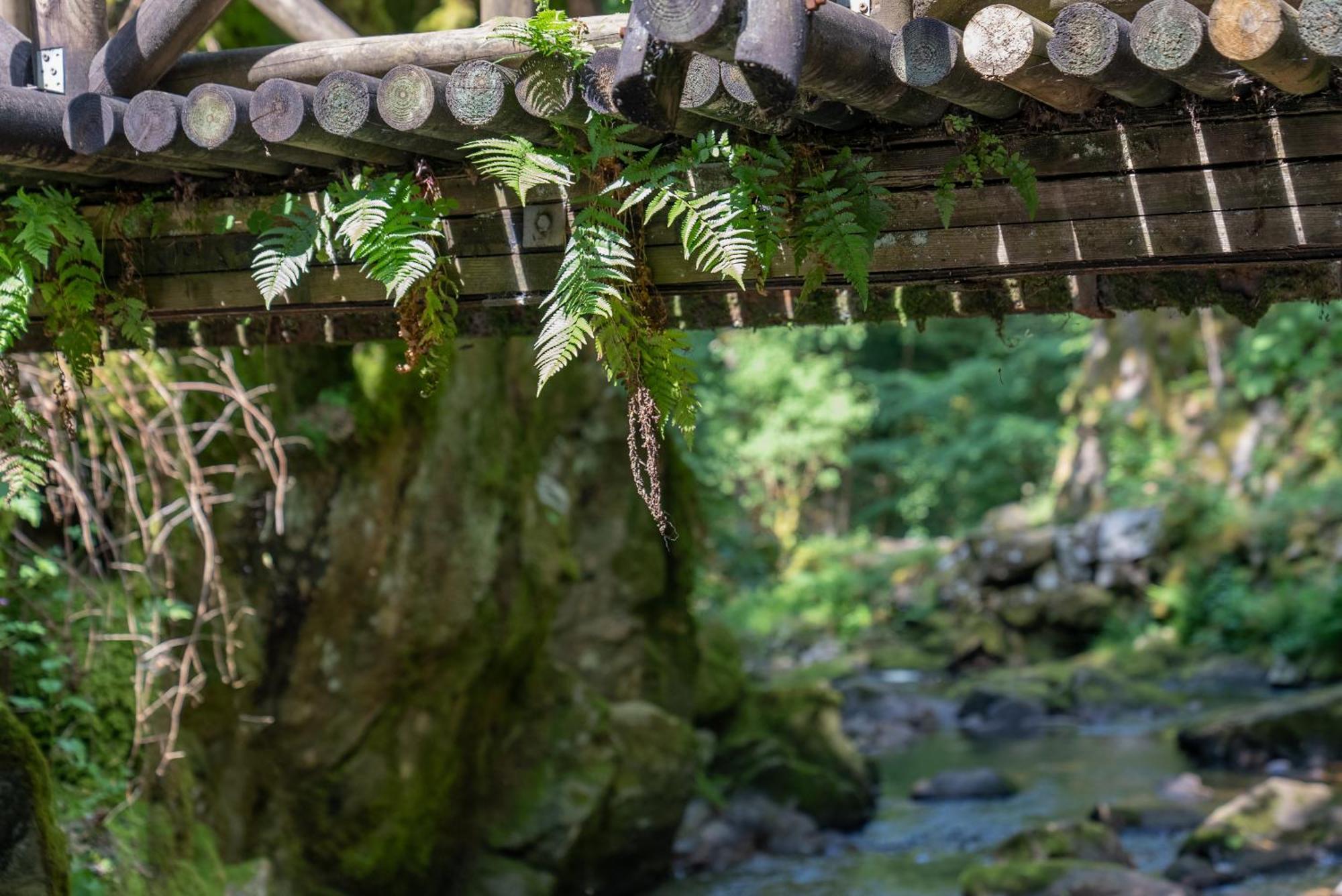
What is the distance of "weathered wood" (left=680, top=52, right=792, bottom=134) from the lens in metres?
2.77

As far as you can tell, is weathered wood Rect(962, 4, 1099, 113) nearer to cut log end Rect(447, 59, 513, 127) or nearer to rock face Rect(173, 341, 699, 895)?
cut log end Rect(447, 59, 513, 127)

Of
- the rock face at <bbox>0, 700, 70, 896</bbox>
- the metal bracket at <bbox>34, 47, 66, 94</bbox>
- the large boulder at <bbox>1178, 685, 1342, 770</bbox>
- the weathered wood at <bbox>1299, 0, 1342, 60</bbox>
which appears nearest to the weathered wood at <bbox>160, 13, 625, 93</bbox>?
the metal bracket at <bbox>34, 47, 66, 94</bbox>

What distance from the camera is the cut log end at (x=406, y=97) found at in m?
3.02

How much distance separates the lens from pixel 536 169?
3.08 m

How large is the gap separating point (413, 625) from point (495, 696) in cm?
111

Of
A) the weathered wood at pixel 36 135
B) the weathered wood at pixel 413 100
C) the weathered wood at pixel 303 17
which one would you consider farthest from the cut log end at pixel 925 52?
the weathered wood at pixel 303 17

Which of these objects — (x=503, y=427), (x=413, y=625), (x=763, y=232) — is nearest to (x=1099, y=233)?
(x=763, y=232)

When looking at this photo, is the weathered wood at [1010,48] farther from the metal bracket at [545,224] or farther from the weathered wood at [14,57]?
the weathered wood at [14,57]

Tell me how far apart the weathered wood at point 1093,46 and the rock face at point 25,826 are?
3452 millimetres

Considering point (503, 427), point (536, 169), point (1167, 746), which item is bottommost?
point (1167, 746)

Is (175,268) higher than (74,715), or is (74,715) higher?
(175,268)

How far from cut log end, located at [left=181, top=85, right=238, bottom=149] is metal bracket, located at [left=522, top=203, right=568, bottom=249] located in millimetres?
778

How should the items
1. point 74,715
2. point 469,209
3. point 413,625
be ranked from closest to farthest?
1. point 469,209
2. point 74,715
3. point 413,625

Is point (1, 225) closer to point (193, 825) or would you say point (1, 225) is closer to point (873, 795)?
point (193, 825)
